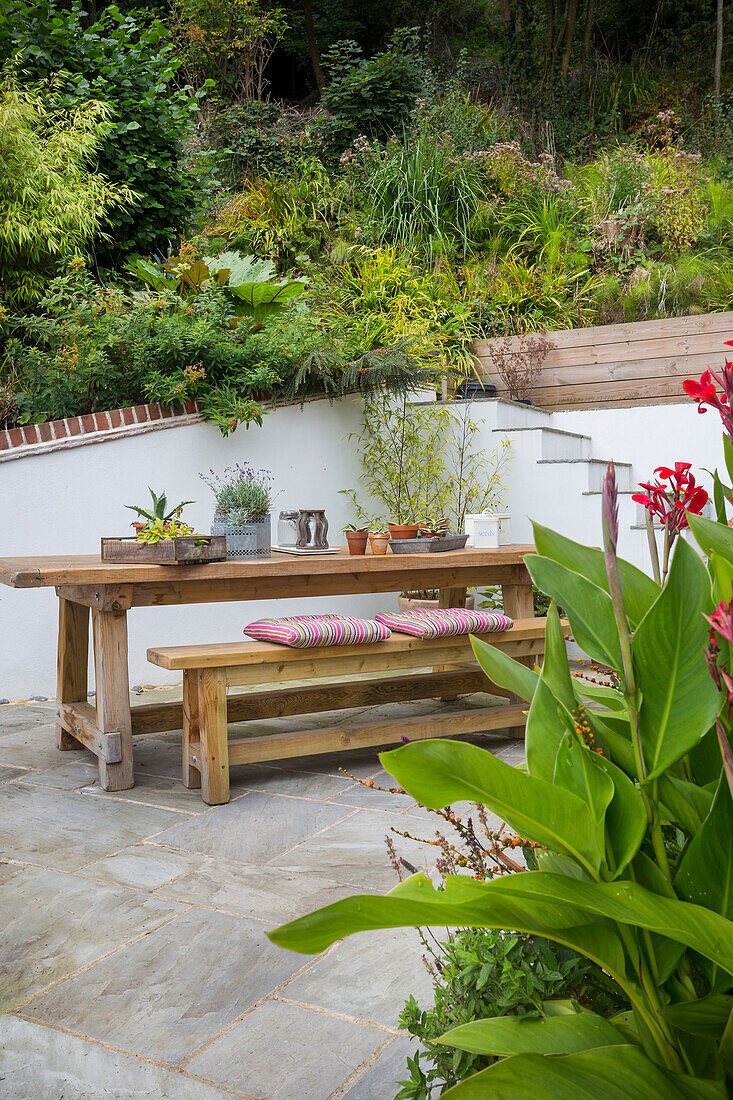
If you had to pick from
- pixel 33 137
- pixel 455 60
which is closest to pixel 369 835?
pixel 33 137

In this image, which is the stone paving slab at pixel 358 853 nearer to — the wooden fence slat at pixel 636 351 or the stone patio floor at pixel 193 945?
the stone patio floor at pixel 193 945

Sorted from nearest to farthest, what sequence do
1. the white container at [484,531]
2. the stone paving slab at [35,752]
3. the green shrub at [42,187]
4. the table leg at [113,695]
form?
the table leg at [113,695] < the stone paving slab at [35,752] < the white container at [484,531] < the green shrub at [42,187]

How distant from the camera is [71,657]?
3641 millimetres

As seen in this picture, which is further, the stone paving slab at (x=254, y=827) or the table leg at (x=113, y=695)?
the table leg at (x=113, y=695)

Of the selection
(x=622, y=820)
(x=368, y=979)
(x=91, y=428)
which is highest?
(x=91, y=428)

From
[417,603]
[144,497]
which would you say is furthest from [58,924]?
[417,603]

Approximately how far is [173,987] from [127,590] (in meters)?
1.54

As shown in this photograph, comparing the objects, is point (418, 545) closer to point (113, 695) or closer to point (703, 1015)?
point (113, 695)

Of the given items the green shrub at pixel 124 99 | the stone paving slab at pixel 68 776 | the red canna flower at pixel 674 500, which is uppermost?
the green shrub at pixel 124 99

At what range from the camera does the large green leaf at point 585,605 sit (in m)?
0.99

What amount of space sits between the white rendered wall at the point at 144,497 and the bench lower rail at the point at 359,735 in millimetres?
1598

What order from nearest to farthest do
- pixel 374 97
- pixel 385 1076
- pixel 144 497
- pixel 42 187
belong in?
1. pixel 385 1076
2. pixel 144 497
3. pixel 42 187
4. pixel 374 97

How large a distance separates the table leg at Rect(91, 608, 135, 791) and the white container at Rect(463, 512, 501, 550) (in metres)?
1.65

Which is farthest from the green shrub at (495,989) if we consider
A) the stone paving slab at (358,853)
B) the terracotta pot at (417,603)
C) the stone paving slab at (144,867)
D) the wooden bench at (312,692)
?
the terracotta pot at (417,603)
